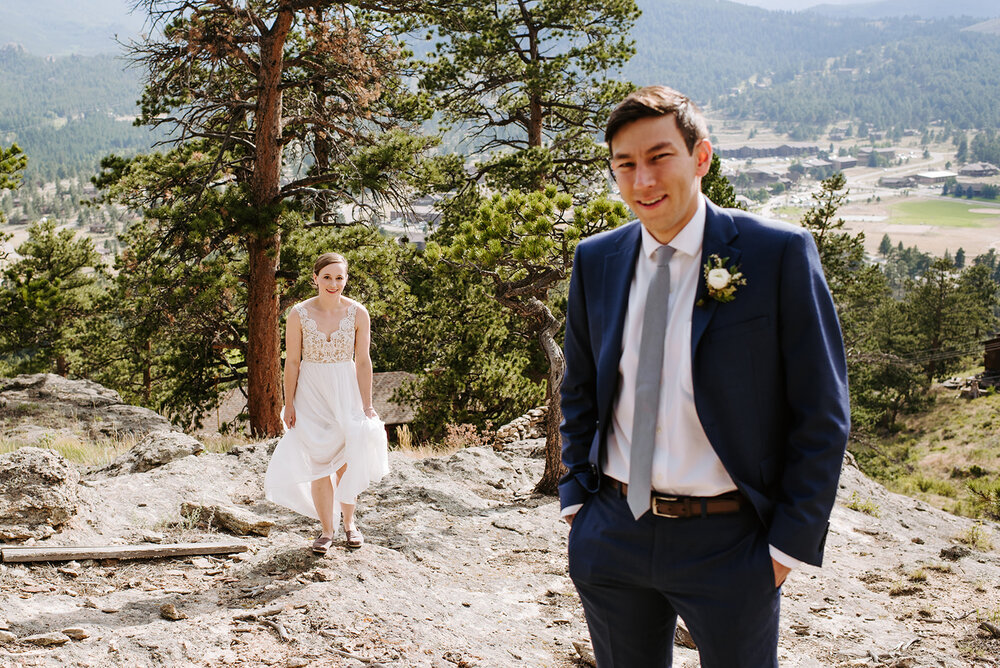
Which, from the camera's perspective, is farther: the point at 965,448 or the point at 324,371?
the point at 965,448

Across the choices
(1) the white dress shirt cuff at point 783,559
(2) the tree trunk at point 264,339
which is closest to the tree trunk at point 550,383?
(2) the tree trunk at point 264,339

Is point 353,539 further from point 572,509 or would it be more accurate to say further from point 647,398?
point 647,398

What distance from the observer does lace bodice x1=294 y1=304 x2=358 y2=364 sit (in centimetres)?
582

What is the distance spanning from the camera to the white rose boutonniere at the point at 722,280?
6.79ft

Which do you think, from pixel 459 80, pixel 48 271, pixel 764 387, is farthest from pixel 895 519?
pixel 48 271

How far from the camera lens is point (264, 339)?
1324 cm

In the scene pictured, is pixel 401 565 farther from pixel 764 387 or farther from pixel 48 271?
pixel 48 271

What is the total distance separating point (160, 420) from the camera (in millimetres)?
13266

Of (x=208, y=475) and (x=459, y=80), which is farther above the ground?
(x=459, y=80)

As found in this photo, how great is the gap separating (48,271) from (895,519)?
3308 cm

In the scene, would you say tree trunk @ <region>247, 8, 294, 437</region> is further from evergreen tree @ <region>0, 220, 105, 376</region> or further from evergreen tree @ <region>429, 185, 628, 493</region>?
evergreen tree @ <region>0, 220, 105, 376</region>

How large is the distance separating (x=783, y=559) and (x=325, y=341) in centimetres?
436

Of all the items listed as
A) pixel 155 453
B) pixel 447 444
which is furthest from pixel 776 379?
pixel 447 444

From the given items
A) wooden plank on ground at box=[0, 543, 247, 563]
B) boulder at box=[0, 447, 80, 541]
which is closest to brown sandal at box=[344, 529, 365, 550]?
wooden plank on ground at box=[0, 543, 247, 563]
